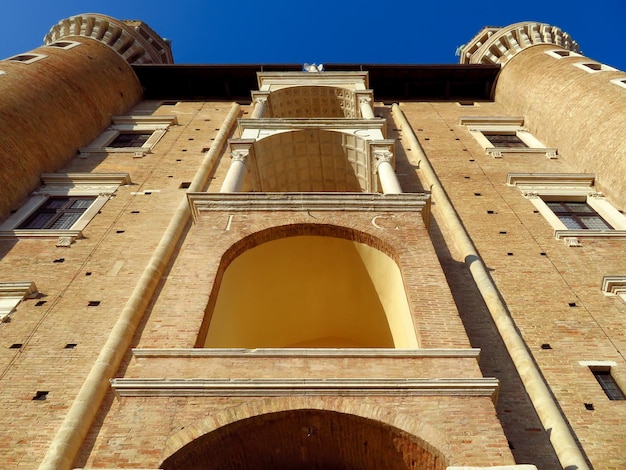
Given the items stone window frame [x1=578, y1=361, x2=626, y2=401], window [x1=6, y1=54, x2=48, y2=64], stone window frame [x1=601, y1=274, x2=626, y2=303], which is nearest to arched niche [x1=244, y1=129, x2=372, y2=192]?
stone window frame [x1=601, y1=274, x2=626, y2=303]

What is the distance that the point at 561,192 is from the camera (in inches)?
589

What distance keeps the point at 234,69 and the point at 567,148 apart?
1445 cm

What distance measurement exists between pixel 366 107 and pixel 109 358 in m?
13.9

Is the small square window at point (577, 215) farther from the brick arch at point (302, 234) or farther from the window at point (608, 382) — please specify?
the brick arch at point (302, 234)

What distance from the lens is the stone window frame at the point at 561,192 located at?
44.7ft

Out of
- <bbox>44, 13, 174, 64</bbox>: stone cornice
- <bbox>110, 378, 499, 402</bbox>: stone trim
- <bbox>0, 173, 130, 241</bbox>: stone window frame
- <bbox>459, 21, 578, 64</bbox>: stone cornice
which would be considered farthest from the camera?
<bbox>44, 13, 174, 64</bbox>: stone cornice

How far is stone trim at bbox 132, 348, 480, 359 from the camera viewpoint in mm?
7578

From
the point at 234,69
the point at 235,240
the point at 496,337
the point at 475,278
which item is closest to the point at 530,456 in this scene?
the point at 496,337

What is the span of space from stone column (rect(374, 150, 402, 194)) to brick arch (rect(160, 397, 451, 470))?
7.04 meters

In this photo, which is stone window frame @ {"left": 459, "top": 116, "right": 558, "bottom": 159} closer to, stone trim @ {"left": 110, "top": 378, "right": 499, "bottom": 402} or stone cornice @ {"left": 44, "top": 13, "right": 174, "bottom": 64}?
stone trim @ {"left": 110, "top": 378, "right": 499, "bottom": 402}

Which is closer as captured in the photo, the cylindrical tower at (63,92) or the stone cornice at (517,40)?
the cylindrical tower at (63,92)

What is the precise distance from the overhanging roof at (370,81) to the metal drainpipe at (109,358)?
12.1m

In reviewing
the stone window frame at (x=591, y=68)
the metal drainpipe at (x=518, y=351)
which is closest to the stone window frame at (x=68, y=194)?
the metal drainpipe at (x=518, y=351)

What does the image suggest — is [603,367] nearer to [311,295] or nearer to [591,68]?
[311,295]
